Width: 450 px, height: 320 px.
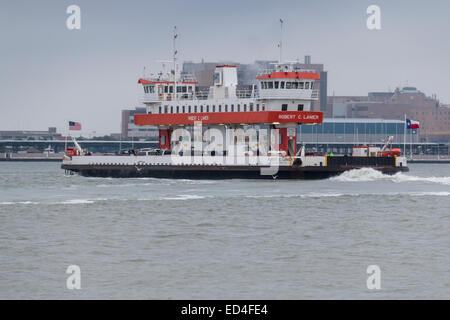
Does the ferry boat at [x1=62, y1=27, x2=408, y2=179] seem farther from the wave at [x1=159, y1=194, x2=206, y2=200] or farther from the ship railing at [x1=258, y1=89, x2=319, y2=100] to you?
the wave at [x1=159, y1=194, x2=206, y2=200]

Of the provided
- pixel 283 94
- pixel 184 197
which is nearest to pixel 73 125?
pixel 283 94

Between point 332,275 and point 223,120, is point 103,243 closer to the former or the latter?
point 332,275

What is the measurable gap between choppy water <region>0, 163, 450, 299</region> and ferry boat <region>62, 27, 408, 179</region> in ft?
42.7

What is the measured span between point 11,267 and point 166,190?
1422 inches

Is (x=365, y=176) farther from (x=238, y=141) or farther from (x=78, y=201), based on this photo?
(x=78, y=201)

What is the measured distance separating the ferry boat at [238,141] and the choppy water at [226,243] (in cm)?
1302

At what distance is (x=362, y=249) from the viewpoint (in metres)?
34.3

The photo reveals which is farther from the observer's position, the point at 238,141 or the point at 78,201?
the point at 238,141

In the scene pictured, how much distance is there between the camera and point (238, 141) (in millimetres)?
82938

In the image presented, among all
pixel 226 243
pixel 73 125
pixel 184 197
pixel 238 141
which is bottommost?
pixel 226 243

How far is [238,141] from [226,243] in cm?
4721

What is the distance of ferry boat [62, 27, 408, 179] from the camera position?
7750 cm

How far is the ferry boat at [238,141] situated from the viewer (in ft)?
254

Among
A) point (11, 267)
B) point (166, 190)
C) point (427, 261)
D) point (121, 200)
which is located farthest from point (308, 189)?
point (11, 267)
